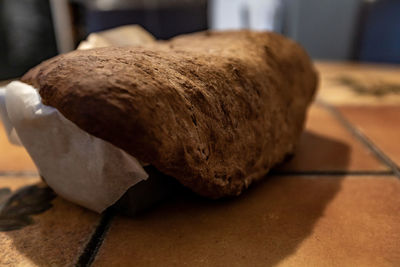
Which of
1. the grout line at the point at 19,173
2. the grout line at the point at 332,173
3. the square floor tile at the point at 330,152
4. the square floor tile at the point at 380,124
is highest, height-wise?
the grout line at the point at 19,173

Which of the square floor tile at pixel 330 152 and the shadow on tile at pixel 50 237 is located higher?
the shadow on tile at pixel 50 237

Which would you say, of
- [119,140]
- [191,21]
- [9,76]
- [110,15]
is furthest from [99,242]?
[191,21]

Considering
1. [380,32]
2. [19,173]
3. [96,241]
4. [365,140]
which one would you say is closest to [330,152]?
[365,140]

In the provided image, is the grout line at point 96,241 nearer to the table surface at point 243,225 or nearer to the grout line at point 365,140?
the table surface at point 243,225

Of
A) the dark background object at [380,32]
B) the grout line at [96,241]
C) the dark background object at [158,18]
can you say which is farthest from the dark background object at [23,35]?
the dark background object at [380,32]

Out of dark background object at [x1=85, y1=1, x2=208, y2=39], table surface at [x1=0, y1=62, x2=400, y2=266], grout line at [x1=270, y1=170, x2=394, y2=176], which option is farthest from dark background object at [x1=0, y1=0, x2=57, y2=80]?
grout line at [x1=270, y1=170, x2=394, y2=176]

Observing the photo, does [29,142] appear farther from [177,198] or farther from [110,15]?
[110,15]

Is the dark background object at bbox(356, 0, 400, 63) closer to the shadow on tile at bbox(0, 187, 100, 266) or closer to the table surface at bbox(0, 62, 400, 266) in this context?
the table surface at bbox(0, 62, 400, 266)

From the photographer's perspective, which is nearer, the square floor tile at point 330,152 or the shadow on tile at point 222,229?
the shadow on tile at point 222,229

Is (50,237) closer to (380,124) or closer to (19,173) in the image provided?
(19,173)
